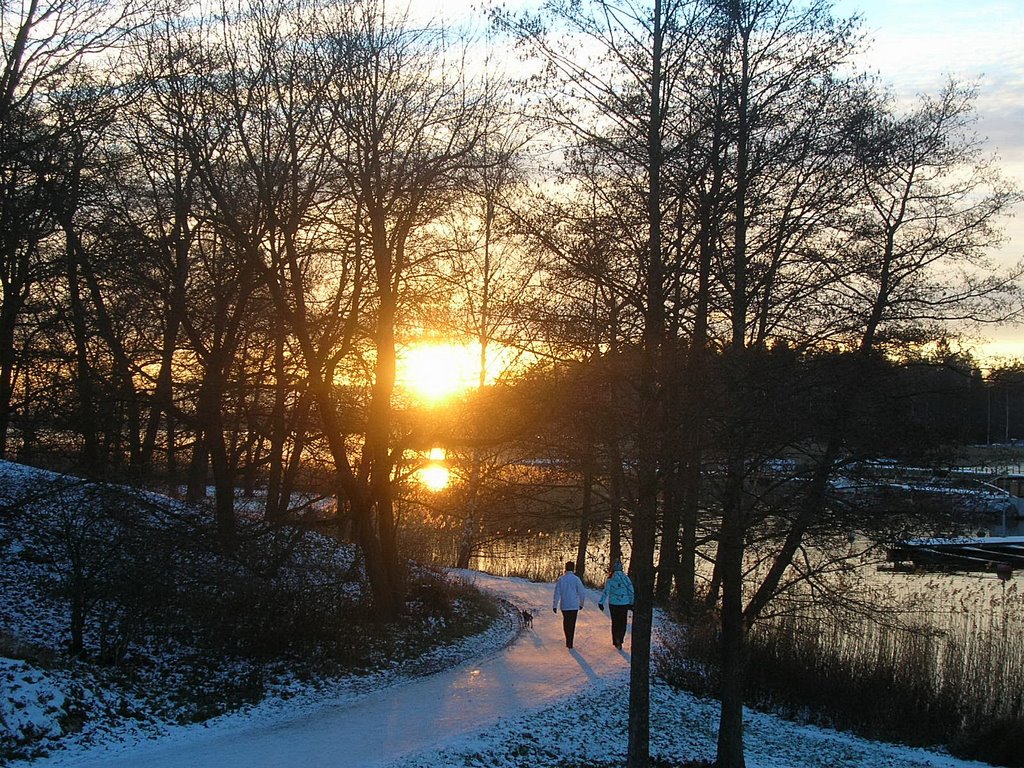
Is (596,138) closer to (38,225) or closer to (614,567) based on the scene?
(38,225)

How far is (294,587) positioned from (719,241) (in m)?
9.33

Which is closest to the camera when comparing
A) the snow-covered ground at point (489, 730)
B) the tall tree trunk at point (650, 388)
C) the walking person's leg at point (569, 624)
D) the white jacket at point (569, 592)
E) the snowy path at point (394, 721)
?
the tall tree trunk at point (650, 388)

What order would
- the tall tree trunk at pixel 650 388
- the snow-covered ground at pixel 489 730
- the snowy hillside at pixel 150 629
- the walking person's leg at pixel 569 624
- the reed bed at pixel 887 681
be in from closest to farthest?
the tall tree trunk at pixel 650 388 < the snow-covered ground at pixel 489 730 < the snowy hillside at pixel 150 629 < the reed bed at pixel 887 681 < the walking person's leg at pixel 569 624

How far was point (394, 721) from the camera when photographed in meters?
10.7

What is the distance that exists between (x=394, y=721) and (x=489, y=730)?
120 centimetres

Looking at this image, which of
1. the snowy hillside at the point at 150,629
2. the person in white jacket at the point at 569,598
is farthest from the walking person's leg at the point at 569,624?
the snowy hillside at the point at 150,629

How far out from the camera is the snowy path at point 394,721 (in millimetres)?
8867

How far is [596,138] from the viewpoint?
29.1 ft


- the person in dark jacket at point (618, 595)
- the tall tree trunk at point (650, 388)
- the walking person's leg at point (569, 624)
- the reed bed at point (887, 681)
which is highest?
the tall tree trunk at point (650, 388)

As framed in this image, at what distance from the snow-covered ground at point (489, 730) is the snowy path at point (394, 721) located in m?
0.02

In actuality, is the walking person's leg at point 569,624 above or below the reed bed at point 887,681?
above

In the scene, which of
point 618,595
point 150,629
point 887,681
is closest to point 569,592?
point 618,595

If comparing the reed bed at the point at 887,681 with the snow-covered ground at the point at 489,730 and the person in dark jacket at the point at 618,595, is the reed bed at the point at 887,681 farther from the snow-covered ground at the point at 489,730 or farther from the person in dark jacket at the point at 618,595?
the person in dark jacket at the point at 618,595

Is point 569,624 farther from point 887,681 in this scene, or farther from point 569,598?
point 887,681
